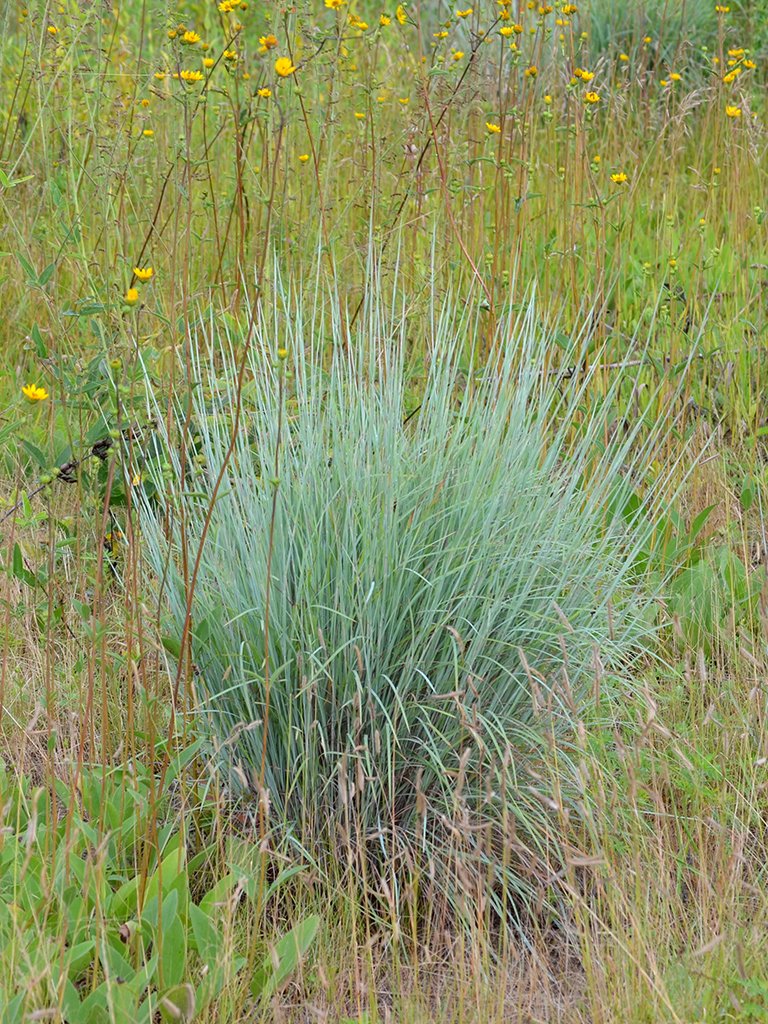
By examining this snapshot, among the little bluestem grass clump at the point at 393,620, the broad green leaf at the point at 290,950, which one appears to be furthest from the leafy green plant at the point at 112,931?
the little bluestem grass clump at the point at 393,620

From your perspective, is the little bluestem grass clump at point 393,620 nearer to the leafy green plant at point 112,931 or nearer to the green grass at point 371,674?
the green grass at point 371,674

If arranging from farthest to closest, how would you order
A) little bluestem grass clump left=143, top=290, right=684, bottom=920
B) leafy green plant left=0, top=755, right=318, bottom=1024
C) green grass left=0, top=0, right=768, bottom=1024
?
little bluestem grass clump left=143, top=290, right=684, bottom=920 → green grass left=0, top=0, right=768, bottom=1024 → leafy green plant left=0, top=755, right=318, bottom=1024

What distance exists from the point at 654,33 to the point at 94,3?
390 cm

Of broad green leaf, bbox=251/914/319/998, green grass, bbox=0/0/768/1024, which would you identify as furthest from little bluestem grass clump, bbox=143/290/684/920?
broad green leaf, bbox=251/914/319/998

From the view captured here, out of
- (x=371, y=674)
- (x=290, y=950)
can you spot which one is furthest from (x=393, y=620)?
(x=290, y=950)

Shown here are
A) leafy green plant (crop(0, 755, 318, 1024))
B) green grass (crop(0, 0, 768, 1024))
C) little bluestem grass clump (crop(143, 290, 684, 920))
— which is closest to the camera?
leafy green plant (crop(0, 755, 318, 1024))

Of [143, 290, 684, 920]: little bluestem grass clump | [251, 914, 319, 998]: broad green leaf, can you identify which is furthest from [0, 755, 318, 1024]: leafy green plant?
[143, 290, 684, 920]: little bluestem grass clump

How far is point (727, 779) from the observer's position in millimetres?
1993

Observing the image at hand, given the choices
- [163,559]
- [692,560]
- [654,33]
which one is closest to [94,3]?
[163,559]

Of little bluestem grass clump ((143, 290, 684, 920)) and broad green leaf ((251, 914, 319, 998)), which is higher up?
little bluestem grass clump ((143, 290, 684, 920))

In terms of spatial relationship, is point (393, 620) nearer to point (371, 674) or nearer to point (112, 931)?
point (371, 674)

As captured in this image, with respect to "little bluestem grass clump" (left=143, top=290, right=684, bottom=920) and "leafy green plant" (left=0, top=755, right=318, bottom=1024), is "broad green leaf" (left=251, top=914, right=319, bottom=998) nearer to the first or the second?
"leafy green plant" (left=0, top=755, right=318, bottom=1024)

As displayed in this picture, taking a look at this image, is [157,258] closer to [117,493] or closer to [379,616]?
[117,493]

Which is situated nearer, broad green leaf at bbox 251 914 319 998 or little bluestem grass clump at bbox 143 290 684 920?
broad green leaf at bbox 251 914 319 998
